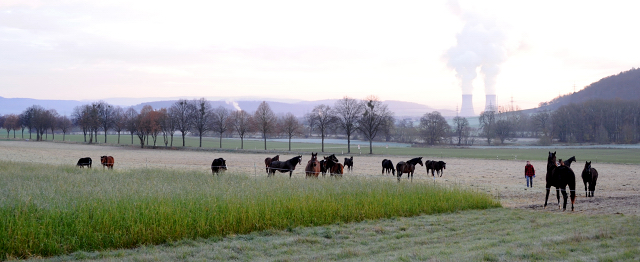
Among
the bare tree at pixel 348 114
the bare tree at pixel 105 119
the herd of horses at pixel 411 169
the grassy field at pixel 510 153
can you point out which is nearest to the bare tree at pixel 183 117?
the grassy field at pixel 510 153

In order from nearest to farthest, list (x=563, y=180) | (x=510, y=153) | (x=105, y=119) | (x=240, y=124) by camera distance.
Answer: (x=563, y=180) → (x=510, y=153) → (x=240, y=124) → (x=105, y=119)

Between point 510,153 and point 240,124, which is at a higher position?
point 240,124

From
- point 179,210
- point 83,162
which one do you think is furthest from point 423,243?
point 83,162

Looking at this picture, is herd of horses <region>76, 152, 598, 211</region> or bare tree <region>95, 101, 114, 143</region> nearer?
herd of horses <region>76, 152, 598, 211</region>

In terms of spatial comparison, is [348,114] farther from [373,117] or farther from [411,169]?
[411,169]

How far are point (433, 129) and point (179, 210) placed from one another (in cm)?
10179

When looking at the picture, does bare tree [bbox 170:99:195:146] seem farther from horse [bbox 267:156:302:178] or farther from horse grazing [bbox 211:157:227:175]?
horse [bbox 267:156:302:178]

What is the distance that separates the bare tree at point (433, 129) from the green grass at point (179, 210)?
92.7 m

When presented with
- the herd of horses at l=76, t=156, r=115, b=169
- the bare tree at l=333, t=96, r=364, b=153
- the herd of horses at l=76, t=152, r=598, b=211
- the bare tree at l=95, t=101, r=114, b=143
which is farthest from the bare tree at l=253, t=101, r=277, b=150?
the herd of horses at l=76, t=156, r=115, b=169

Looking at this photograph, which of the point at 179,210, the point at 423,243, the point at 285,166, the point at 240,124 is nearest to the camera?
the point at 423,243

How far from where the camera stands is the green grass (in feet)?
28.9

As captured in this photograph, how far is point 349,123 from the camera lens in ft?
257

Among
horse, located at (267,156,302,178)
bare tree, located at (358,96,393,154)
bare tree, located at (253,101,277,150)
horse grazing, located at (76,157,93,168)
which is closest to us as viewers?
horse, located at (267,156,302,178)

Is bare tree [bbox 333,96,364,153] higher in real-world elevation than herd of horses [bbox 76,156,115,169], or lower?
higher
